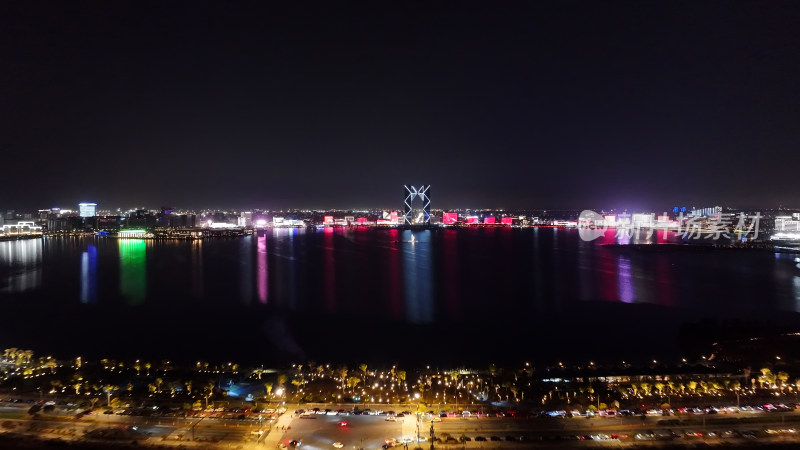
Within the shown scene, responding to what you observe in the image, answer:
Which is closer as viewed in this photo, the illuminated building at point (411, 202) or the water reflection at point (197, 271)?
the water reflection at point (197, 271)

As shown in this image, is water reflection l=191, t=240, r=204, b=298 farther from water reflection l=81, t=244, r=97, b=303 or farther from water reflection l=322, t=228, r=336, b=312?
water reflection l=322, t=228, r=336, b=312

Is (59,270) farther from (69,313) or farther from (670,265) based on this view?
(670,265)

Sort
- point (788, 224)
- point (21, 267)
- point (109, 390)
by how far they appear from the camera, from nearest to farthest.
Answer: point (109, 390) → point (21, 267) → point (788, 224)

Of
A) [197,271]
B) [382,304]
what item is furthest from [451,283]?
[197,271]

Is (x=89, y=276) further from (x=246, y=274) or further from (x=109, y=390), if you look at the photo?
(x=109, y=390)

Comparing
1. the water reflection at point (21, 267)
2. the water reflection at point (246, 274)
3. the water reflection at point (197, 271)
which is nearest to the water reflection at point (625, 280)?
the water reflection at point (246, 274)

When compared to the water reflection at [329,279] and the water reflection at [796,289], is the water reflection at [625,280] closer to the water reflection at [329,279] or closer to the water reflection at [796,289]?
the water reflection at [796,289]

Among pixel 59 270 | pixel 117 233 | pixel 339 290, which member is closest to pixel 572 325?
pixel 339 290
